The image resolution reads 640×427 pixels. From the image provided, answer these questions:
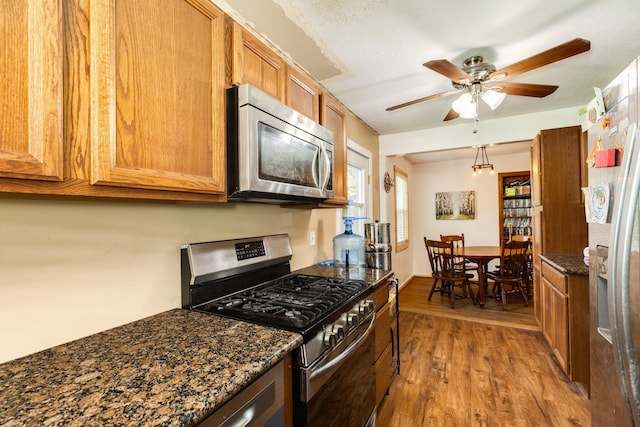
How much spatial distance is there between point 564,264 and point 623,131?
1605 millimetres

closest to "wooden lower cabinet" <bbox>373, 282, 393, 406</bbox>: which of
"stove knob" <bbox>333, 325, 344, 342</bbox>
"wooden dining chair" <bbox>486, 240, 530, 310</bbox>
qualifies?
"stove knob" <bbox>333, 325, 344, 342</bbox>

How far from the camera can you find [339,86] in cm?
238

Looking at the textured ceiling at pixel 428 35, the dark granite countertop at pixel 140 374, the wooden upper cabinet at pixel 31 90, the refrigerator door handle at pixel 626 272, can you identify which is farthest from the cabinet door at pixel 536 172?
the wooden upper cabinet at pixel 31 90

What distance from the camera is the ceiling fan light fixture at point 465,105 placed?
2.06 metres

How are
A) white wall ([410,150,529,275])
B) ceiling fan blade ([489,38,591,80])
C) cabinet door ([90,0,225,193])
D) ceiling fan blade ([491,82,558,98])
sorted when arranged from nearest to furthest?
cabinet door ([90,0,225,193]) → ceiling fan blade ([489,38,591,80]) → ceiling fan blade ([491,82,558,98]) → white wall ([410,150,529,275])

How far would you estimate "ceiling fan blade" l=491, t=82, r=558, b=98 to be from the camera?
1.92m

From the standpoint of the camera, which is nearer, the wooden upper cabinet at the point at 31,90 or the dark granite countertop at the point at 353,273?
the wooden upper cabinet at the point at 31,90

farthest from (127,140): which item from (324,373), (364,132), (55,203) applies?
(364,132)

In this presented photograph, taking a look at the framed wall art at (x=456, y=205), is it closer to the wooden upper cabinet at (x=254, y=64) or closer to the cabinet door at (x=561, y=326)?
the cabinet door at (x=561, y=326)

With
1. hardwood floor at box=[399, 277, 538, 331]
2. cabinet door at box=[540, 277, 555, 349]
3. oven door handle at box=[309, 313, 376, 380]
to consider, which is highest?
oven door handle at box=[309, 313, 376, 380]

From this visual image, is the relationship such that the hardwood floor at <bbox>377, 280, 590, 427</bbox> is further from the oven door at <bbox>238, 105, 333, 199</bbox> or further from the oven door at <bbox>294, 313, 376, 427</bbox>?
the oven door at <bbox>238, 105, 333, 199</bbox>

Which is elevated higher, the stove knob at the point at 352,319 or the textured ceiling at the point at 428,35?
the textured ceiling at the point at 428,35

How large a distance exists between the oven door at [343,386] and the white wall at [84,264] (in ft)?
2.23

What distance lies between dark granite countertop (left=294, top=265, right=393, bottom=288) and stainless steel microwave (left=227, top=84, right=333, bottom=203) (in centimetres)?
61
